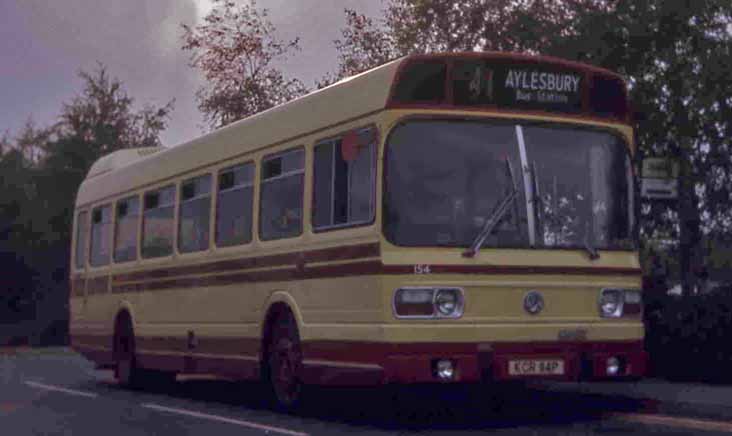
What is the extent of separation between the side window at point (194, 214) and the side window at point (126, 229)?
7.63ft

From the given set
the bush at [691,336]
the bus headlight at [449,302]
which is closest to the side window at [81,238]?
the bush at [691,336]

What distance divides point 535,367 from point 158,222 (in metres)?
7.96

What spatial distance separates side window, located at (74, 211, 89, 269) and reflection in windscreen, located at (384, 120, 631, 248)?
38.3ft

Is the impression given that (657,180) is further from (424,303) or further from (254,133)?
(424,303)

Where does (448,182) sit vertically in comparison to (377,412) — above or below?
above

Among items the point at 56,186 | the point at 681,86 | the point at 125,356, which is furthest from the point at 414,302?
the point at 56,186

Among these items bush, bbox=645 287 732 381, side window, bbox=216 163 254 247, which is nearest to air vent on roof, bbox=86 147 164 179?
side window, bbox=216 163 254 247

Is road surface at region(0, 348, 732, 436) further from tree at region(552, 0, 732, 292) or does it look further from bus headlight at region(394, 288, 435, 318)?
tree at region(552, 0, 732, 292)

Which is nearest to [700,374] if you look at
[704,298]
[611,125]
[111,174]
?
[704,298]

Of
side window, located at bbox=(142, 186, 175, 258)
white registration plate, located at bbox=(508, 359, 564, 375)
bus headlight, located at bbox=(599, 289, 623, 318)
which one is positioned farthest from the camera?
side window, located at bbox=(142, 186, 175, 258)

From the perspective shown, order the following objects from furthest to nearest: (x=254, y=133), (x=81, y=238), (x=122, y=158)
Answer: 1. (x=81, y=238)
2. (x=122, y=158)
3. (x=254, y=133)

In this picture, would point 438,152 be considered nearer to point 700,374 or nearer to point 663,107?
point 700,374

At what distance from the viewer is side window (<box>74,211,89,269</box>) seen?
24281mm

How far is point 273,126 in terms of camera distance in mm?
16250
